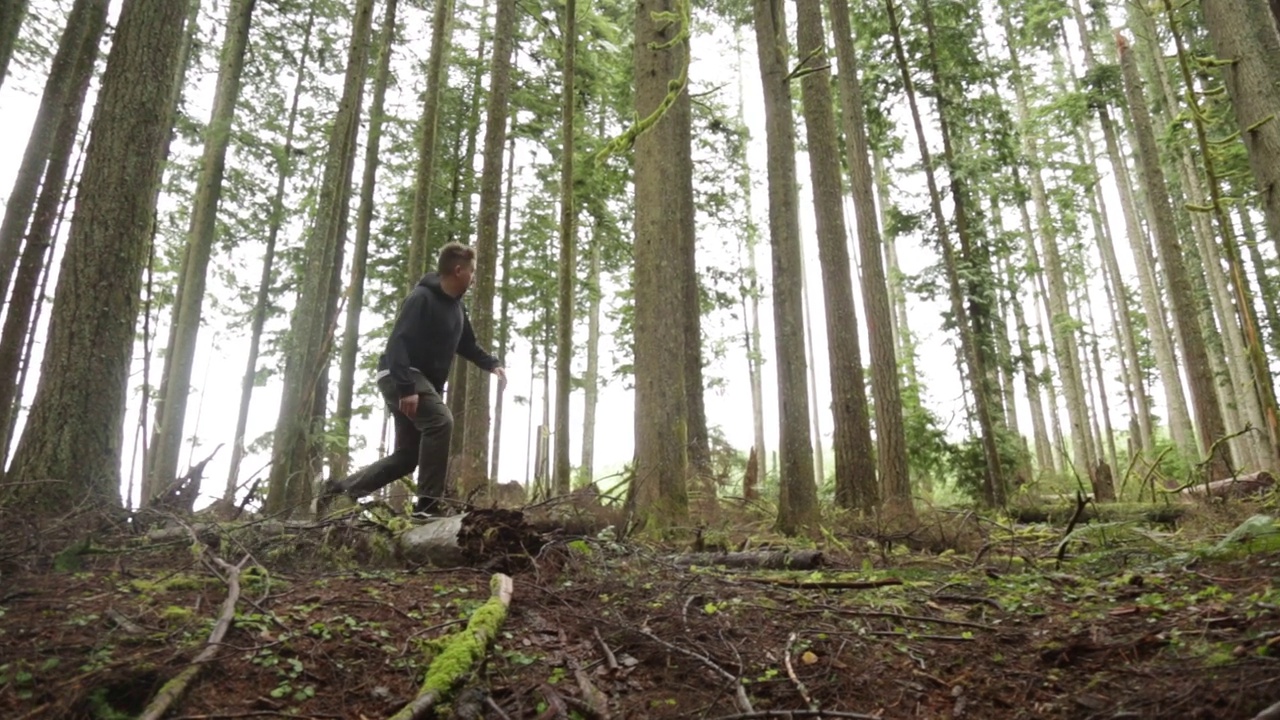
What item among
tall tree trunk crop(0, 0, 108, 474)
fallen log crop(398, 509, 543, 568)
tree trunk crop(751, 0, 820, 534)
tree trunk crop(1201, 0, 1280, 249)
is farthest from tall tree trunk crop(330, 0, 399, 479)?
tree trunk crop(1201, 0, 1280, 249)

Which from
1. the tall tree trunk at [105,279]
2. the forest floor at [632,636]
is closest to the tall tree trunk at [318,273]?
the tall tree trunk at [105,279]

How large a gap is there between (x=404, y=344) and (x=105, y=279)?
196 cm

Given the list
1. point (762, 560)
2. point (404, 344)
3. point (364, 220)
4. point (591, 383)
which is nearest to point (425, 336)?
point (404, 344)

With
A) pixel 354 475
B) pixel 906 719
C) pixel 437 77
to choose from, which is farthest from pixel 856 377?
pixel 437 77

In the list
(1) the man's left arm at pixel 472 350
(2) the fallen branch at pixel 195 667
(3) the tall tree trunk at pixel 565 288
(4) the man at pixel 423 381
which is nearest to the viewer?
(2) the fallen branch at pixel 195 667

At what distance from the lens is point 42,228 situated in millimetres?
6656

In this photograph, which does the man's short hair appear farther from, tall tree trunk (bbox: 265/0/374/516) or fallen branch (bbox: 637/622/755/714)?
fallen branch (bbox: 637/622/755/714)

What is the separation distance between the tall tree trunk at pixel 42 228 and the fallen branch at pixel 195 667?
3287mm

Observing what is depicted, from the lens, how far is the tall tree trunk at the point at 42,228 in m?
5.93

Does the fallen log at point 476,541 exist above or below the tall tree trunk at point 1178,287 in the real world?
below

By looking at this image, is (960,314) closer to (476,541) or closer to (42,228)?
(476,541)

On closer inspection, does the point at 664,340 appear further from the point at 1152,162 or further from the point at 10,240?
the point at 1152,162

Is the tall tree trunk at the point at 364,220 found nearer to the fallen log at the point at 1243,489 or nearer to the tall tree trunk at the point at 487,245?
the tall tree trunk at the point at 487,245

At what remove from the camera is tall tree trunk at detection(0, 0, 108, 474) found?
5.93 m
